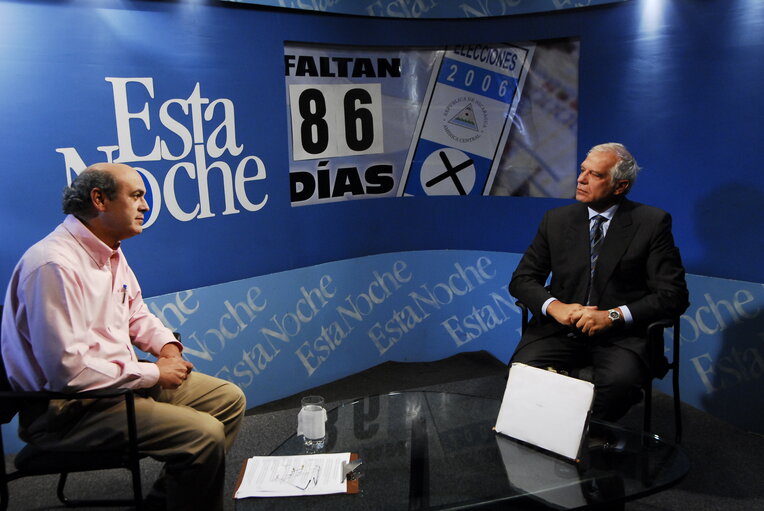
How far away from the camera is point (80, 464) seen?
2.36m

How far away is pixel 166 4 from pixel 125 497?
2373 millimetres

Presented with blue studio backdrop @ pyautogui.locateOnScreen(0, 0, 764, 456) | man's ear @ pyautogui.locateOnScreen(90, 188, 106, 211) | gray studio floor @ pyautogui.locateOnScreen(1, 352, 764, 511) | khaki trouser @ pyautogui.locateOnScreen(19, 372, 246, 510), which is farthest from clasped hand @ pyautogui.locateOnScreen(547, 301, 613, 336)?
man's ear @ pyautogui.locateOnScreen(90, 188, 106, 211)

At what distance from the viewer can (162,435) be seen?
2457 mm

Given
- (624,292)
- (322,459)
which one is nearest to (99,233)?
(322,459)

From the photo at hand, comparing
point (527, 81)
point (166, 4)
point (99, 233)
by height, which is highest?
point (166, 4)

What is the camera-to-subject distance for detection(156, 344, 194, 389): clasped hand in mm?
2586

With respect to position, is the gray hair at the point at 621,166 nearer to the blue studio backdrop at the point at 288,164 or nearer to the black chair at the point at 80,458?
the blue studio backdrop at the point at 288,164

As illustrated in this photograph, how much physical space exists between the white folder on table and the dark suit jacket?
3.04ft

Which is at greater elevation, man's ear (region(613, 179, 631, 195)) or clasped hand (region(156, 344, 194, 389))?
man's ear (region(613, 179, 631, 195))

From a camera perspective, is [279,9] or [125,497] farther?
[279,9]

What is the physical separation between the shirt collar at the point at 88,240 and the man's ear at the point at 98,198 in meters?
0.08

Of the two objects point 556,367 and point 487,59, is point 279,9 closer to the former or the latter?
point 487,59

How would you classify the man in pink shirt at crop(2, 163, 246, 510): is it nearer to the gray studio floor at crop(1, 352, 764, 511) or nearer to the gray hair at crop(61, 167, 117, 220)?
the gray hair at crop(61, 167, 117, 220)

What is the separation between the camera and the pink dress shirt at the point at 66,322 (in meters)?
2.32
